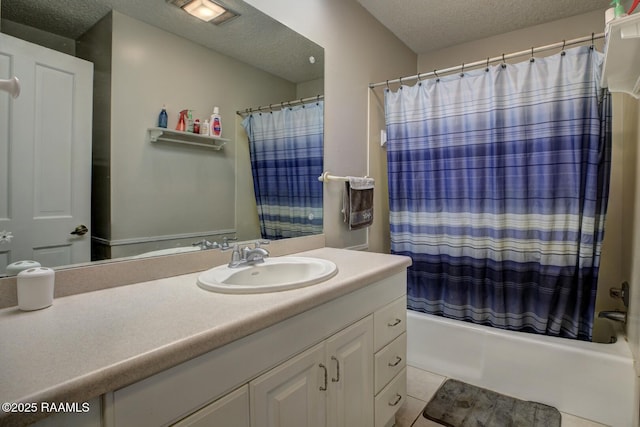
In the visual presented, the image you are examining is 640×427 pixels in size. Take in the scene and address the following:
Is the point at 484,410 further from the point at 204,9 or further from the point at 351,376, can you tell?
the point at 204,9

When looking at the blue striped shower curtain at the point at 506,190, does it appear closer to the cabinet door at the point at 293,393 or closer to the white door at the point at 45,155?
the cabinet door at the point at 293,393

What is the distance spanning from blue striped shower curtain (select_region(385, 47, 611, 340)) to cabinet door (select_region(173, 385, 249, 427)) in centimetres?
164

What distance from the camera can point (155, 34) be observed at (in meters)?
1.20

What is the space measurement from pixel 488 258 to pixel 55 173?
2115 millimetres

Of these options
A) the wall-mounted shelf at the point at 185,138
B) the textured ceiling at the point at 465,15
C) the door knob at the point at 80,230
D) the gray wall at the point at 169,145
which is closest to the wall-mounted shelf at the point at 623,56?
the textured ceiling at the point at 465,15

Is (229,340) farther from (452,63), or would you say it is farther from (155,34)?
(452,63)

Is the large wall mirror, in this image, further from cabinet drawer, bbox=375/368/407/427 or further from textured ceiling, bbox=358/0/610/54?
Answer: textured ceiling, bbox=358/0/610/54

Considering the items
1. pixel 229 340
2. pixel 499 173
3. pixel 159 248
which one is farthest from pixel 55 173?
pixel 499 173

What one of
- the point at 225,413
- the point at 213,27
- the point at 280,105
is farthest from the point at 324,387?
the point at 213,27

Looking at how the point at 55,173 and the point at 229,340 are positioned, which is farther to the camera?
the point at 55,173

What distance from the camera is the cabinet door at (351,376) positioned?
3.58ft

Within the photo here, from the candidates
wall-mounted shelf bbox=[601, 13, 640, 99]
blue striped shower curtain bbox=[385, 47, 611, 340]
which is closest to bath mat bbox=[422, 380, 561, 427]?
blue striped shower curtain bbox=[385, 47, 611, 340]

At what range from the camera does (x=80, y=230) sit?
1.03 m

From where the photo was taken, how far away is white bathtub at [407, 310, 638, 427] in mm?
1555
